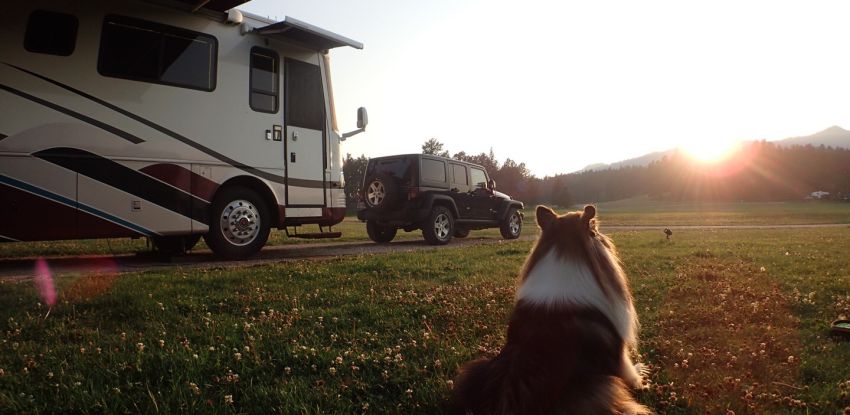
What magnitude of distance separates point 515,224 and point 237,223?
391 inches

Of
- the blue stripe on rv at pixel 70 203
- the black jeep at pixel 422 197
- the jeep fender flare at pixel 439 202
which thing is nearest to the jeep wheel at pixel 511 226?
the black jeep at pixel 422 197

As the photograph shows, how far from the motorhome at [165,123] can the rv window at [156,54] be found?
2 cm

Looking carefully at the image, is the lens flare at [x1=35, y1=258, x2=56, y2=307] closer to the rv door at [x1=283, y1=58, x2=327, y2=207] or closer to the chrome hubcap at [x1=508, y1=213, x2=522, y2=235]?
the rv door at [x1=283, y1=58, x2=327, y2=207]

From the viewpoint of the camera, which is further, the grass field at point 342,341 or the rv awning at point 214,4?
the rv awning at point 214,4

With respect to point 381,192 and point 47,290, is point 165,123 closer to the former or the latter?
point 47,290

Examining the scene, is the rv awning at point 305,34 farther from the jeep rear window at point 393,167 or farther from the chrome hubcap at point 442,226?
the chrome hubcap at point 442,226

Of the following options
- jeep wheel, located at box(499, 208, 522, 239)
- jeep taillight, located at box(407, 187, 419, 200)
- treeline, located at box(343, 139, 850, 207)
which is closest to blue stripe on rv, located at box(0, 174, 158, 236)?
jeep taillight, located at box(407, 187, 419, 200)

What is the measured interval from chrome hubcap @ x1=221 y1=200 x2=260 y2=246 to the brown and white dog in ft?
22.8

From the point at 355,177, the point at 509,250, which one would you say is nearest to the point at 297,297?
the point at 509,250

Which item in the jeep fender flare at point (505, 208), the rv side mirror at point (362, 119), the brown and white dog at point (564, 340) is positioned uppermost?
the rv side mirror at point (362, 119)

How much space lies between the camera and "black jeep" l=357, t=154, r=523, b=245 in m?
13.2

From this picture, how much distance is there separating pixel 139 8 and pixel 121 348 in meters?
6.18

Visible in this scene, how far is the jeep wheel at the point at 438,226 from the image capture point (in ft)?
43.7

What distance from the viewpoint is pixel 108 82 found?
7594mm
